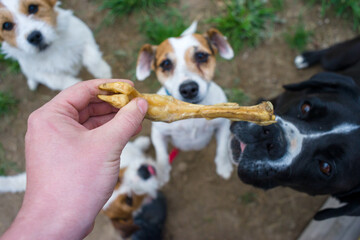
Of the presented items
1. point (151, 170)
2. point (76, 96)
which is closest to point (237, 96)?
point (151, 170)

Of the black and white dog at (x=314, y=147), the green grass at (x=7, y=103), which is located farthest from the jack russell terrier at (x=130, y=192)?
the green grass at (x=7, y=103)

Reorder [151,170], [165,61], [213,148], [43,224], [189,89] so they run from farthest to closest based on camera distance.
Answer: [213,148], [151,170], [165,61], [189,89], [43,224]

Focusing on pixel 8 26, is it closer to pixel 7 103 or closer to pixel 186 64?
pixel 7 103

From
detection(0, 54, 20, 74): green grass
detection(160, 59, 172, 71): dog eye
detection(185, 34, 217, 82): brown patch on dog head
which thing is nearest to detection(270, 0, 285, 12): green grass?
detection(185, 34, 217, 82): brown patch on dog head

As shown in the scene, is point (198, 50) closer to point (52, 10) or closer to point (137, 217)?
point (52, 10)

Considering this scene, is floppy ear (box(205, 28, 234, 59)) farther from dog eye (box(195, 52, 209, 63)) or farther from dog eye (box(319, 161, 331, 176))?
dog eye (box(319, 161, 331, 176))

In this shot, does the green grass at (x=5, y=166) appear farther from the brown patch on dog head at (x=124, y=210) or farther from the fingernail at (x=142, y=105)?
the fingernail at (x=142, y=105)

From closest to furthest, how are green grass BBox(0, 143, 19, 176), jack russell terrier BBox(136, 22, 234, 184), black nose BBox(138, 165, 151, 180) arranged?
jack russell terrier BBox(136, 22, 234, 184) → black nose BBox(138, 165, 151, 180) → green grass BBox(0, 143, 19, 176)
